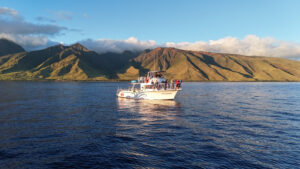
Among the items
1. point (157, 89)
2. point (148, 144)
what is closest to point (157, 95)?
point (157, 89)

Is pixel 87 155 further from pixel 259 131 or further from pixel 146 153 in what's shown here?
pixel 259 131

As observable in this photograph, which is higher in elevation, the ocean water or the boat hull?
the boat hull

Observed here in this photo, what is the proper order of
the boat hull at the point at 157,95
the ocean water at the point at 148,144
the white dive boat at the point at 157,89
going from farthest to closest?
1. the boat hull at the point at 157,95
2. the white dive boat at the point at 157,89
3. the ocean water at the point at 148,144

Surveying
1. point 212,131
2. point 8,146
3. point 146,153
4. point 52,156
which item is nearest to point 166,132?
point 212,131

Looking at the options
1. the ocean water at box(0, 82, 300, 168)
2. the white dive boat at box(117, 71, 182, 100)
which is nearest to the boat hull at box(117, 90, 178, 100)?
the white dive boat at box(117, 71, 182, 100)

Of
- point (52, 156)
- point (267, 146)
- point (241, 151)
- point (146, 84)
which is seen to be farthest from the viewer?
point (146, 84)

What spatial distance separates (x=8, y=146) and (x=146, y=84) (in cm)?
4749

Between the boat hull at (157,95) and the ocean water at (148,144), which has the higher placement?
the boat hull at (157,95)

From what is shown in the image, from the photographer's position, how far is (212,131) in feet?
92.2

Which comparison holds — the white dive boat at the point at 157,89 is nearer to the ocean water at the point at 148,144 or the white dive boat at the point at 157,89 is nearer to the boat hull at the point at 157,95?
the boat hull at the point at 157,95

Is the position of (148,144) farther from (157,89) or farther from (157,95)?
(157,89)

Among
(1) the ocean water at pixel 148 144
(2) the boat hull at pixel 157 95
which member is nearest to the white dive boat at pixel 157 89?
(2) the boat hull at pixel 157 95

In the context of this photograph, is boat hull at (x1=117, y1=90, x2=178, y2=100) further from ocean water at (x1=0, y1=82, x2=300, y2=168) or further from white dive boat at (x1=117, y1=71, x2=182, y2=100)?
ocean water at (x1=0, y1=82, x2=300, y2=168)

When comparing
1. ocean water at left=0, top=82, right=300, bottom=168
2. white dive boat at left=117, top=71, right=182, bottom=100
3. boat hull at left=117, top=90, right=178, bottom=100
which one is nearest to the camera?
ocean water at left=0, top=82, right=300, bottom=168
